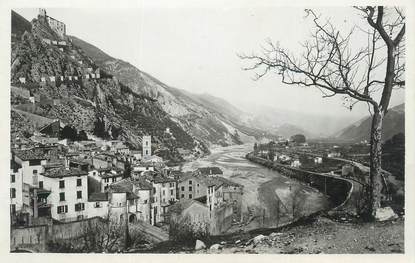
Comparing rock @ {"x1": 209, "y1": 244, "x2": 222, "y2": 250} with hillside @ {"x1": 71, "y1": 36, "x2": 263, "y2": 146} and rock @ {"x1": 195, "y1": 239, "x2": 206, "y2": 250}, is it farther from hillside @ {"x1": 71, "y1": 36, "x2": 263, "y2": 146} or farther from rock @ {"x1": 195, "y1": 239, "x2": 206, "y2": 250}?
hillside @ {"x1": 71, "y1": 36, "x2": 263, "y2": 146}

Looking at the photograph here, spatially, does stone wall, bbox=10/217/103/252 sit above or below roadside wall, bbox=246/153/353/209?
below

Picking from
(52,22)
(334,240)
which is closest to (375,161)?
(334,240)

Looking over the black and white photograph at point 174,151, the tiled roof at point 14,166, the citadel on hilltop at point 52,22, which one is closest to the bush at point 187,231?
the black and white photograph at point 174,151

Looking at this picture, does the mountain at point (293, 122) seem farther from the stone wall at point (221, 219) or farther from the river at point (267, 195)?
the stone wall at point (221, 219)

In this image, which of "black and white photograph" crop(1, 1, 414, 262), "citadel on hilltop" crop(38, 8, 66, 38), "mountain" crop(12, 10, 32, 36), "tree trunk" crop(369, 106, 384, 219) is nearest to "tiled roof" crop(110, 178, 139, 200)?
"black and white photograph" crop(1, 1, 414, 262)

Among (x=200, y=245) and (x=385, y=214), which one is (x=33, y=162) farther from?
(x=385, y=214)

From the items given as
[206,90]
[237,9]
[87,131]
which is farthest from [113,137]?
[237,9]
